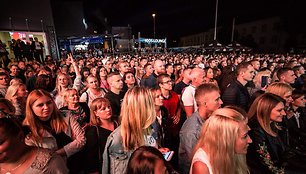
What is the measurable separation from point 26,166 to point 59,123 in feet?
4.36

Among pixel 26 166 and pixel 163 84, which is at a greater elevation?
pixel 163 84

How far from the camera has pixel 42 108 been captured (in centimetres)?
277

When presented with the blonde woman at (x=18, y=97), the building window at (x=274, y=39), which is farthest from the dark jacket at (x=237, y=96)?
the building window at (x=274, y=39)

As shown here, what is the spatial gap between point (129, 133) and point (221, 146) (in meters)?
1.11

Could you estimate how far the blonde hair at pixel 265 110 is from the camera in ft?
9.49

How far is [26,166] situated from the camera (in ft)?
5.21

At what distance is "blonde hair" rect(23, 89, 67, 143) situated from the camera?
258 centimetres

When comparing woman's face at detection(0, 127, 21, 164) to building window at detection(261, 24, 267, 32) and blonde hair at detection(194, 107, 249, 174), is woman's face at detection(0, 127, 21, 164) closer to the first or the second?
blonde hair at detection(194, 107, 249, 174)

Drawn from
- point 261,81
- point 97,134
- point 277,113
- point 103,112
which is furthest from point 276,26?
point 97,134

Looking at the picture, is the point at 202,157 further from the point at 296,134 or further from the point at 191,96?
the point at 296,134

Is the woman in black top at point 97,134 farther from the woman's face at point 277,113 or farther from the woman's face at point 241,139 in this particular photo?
the woman's face at point 277,113

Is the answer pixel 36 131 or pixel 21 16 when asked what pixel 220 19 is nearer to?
pixel 21 16

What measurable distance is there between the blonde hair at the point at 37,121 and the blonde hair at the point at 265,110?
3.02 meters

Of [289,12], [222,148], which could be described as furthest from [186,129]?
[289,12]
